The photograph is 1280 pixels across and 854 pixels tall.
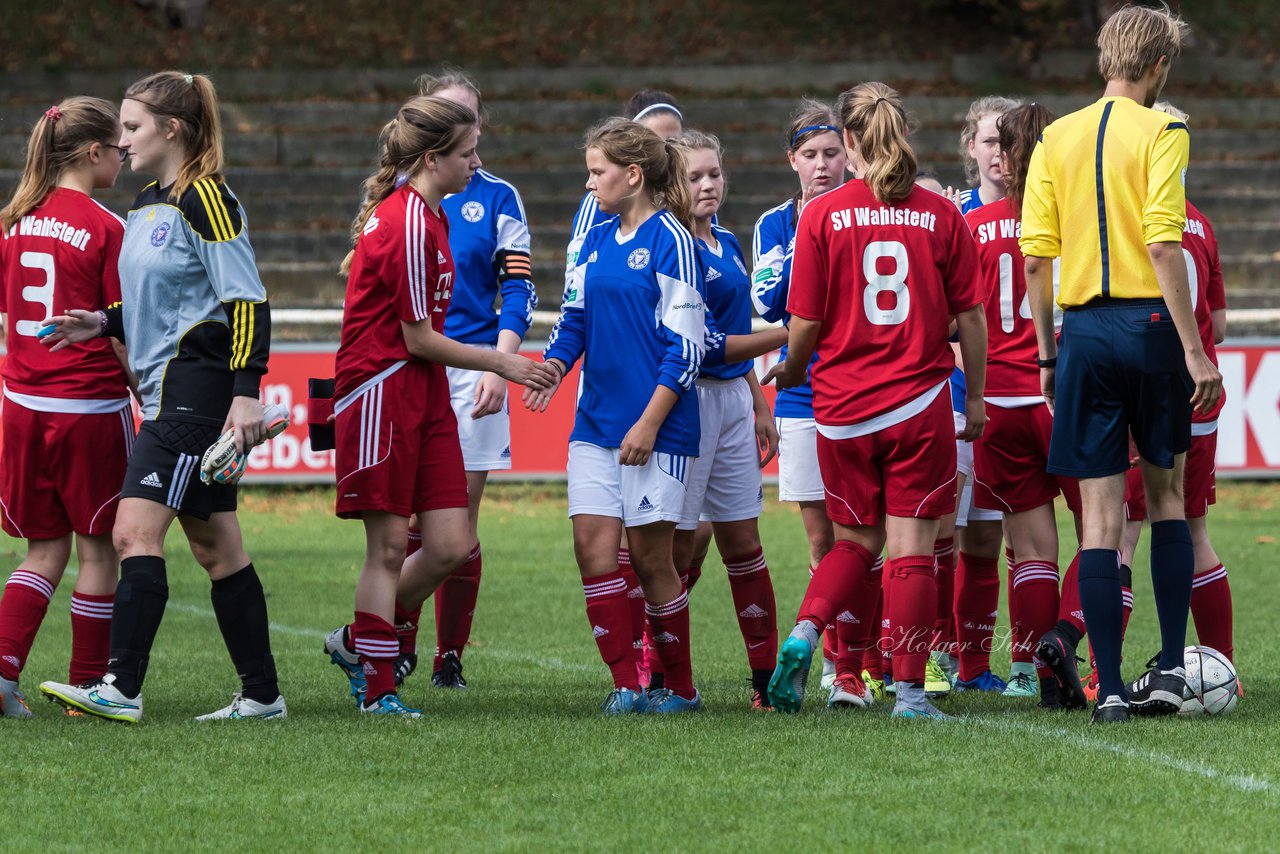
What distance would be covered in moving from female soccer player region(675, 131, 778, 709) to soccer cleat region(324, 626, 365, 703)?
1240mm

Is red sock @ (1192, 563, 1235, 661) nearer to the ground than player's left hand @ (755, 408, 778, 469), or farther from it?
nearer to the ground

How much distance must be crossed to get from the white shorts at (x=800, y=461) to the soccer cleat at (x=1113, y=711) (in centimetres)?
161

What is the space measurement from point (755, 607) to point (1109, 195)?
1965mm

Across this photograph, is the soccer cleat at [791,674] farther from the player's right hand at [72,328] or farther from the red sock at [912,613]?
the player's right hand at [72,328]

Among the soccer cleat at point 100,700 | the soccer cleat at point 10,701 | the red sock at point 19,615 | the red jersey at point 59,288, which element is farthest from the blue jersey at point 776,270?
the soccer cleat at point 10,701

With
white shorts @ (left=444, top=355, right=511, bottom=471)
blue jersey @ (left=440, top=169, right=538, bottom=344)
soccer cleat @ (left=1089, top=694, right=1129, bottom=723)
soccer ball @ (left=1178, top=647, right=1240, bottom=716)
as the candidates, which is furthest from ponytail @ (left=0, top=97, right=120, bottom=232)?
soccer ball @ (left=1178, top=647, right=1240, bottom=716)

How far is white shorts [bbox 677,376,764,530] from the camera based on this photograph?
631 centimetres

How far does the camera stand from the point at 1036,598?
6.49m

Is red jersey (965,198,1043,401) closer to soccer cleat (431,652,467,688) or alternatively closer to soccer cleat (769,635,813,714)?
soccer cleat (769,635,813,714)

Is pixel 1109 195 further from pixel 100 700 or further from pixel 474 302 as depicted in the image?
pixel 100 700

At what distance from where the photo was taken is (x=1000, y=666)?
7508 millimetres

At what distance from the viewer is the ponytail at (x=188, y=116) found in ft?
18.6

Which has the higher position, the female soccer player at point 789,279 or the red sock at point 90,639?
the female soccer player at point 789,279

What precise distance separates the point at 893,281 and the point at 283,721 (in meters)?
2.43
